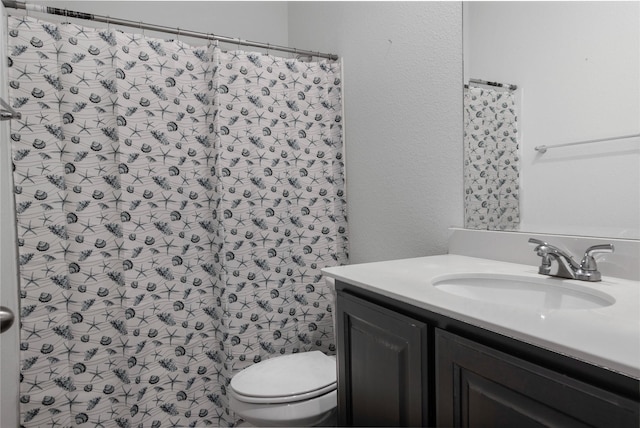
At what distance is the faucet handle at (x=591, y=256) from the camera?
99cm

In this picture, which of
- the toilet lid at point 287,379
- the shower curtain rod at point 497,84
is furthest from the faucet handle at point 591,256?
the toilet lid at point 287,379

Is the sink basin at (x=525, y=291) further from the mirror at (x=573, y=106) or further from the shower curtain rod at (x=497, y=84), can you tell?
the shower curtain rod at (x=497, y=84)

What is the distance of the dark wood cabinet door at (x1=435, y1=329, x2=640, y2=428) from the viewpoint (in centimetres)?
58

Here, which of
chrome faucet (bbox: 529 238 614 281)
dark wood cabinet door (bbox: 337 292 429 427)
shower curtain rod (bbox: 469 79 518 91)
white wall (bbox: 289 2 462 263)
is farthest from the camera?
white wall (bbox: 289 2 462 263)

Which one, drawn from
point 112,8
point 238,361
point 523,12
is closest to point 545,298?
point 523,12

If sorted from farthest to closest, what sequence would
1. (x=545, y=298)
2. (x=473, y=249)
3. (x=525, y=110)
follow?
(x=473, y=249), (x=525, y=110), (x=545, y=298)

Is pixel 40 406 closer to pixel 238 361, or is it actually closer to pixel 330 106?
pixel 238 361

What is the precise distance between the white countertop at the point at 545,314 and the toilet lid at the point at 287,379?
0.51m

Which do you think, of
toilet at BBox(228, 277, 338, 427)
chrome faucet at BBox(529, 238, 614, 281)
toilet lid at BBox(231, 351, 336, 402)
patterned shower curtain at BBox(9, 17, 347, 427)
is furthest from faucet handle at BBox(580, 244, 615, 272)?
patterned shower curtain at BBox(9, 17, 347, 427)

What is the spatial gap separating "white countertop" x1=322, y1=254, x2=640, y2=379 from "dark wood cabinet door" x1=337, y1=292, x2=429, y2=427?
7 centimetres

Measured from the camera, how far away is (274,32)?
266 centimetres

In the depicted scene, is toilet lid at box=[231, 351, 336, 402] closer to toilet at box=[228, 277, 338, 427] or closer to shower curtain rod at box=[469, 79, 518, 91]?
toilet at box=[228, 277, 338, 427]

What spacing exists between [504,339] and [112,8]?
255cm

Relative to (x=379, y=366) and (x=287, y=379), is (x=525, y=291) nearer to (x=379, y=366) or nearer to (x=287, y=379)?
(x=379, y=366)
